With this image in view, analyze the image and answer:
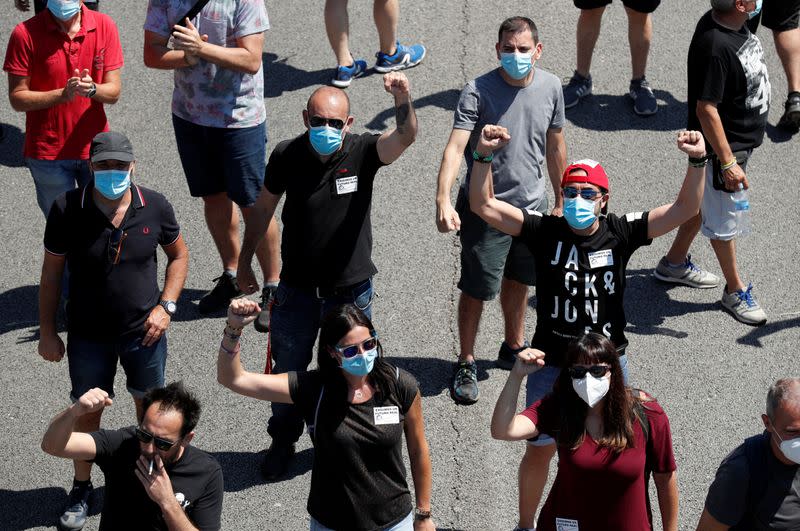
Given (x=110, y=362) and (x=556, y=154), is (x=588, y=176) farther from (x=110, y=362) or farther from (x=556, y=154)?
(x=110, y=362)

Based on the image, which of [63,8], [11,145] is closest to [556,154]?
[63,8]

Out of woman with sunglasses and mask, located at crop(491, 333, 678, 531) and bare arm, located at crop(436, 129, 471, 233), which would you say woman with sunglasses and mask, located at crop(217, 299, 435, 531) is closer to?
woman with sunglasses and mask, located at crop(491, 333, 678, 531)

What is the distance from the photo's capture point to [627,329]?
7.43 meters

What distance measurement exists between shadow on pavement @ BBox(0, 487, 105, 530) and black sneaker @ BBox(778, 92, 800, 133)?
575 centimetres

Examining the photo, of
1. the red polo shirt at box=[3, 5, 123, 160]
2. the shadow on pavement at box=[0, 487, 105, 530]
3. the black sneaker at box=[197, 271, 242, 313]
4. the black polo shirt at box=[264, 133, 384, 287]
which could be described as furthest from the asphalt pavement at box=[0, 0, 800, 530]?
the red polo shirt at box=[3, 5, 123, 160]

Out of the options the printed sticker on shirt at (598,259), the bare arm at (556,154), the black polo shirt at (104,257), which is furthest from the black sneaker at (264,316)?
the printed sticker on shirt at (598,259)

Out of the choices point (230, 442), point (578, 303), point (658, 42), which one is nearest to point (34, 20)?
point (230, 442)

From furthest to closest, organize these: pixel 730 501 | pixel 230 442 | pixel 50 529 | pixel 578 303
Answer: pixel 230 442 < pixel 50 529 < pixel 578 303 < pixel 730 501

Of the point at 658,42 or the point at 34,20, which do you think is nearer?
the point at 34,20

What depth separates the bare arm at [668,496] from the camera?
5024mm

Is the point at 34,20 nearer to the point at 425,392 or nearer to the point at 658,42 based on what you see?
the point at 425,392

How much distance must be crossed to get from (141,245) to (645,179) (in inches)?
164

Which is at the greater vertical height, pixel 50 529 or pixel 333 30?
pixel 333 30

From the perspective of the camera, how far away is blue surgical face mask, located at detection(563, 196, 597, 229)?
18.0 feet
